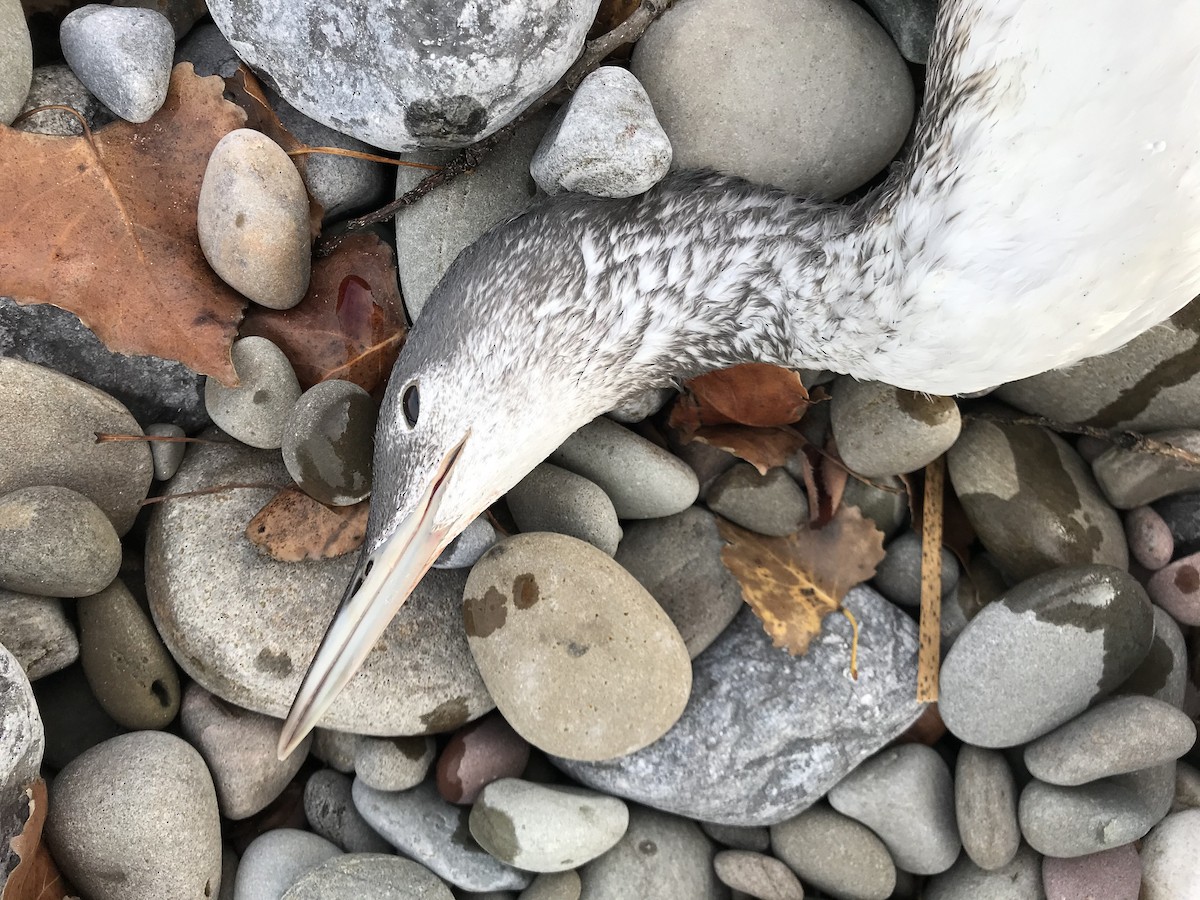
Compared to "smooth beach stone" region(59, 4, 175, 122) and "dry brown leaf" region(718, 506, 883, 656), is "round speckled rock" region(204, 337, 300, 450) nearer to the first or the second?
"smooth beach stone" region(59, 4, 175, 122)

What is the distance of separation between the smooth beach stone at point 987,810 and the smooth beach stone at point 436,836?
987mm

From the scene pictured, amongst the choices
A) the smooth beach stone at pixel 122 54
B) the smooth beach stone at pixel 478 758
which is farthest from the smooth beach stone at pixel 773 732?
the smooth beach stone at pixel 122 54

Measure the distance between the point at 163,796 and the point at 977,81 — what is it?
1.98 meters

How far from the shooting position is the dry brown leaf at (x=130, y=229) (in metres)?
1.60

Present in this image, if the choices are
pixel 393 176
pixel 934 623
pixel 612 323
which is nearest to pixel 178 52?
pixel 393 176

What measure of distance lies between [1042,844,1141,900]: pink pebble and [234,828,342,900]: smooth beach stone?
5.22 ft

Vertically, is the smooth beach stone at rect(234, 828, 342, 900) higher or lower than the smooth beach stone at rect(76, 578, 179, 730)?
lower

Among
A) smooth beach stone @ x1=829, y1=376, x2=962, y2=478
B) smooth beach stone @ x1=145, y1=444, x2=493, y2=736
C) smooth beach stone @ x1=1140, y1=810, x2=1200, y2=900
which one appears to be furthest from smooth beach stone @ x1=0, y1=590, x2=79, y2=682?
A: smooth beach stone @ x1=1140, y1=810, x2=1200, y2=900

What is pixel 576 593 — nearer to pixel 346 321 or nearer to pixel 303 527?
pixel 303 527

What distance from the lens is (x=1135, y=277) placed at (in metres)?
1.18

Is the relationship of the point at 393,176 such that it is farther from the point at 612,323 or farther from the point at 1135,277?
the point at 1135,277

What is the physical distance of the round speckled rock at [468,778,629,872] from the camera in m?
1.73

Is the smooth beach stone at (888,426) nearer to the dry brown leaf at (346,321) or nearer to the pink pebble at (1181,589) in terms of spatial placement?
the pink pebble at (1181,589)

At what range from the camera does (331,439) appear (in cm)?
166
